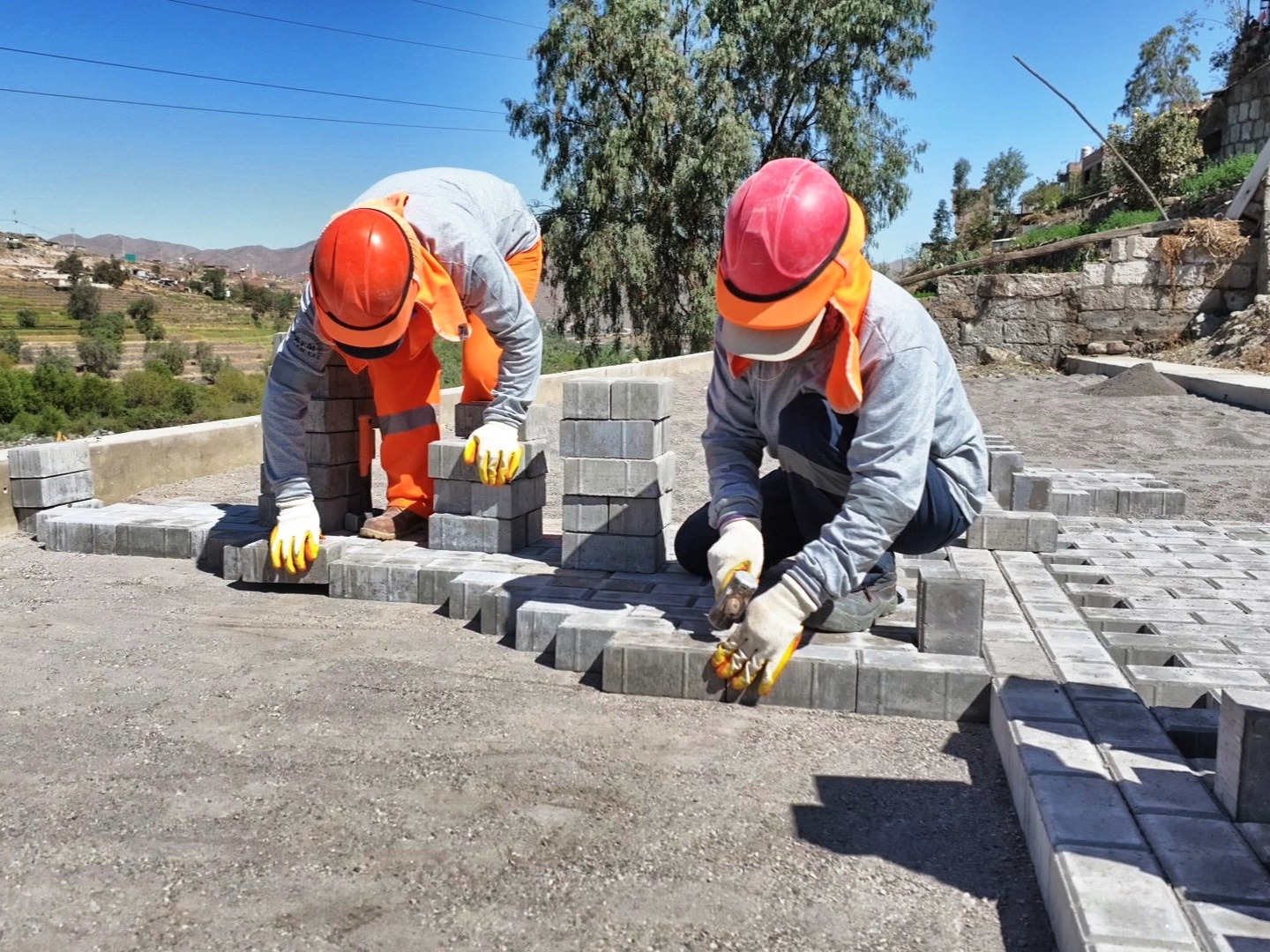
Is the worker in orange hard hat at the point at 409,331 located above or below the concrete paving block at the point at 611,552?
above

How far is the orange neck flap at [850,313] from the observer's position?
2629 mm

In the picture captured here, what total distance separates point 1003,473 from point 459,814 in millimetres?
3643

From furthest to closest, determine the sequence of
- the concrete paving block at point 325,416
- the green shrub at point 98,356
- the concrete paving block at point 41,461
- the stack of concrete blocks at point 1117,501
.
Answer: the green shrub at point 98,356 < the stack of concrete blocks at point 1117,501 < the concrete paving block at point 41,461 < the concrete paving block at point 325,416

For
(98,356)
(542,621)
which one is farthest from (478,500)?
(98,356)

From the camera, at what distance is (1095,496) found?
17.4ft

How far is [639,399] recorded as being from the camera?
3600mm

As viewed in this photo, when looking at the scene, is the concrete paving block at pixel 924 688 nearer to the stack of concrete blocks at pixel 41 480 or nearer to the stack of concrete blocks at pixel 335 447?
the stack of concrete blocks at pixel 335 447

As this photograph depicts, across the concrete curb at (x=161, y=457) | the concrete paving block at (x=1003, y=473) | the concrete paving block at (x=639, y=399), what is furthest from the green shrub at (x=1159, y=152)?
the concrete paving block at (x=639, y=399)

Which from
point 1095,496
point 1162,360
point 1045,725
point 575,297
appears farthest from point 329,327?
point 575,297

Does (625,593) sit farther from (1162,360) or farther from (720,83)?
(720,83)

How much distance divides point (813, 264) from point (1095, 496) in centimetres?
343

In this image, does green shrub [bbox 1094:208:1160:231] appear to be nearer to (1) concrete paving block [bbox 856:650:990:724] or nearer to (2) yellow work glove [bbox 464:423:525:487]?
(2) yellow work glove [bbox 464:423:525:487]

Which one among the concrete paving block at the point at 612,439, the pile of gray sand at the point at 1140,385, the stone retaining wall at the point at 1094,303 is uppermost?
the stone retaining wall at the point at 1094,303

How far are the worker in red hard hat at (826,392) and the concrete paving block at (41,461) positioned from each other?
3.58m
